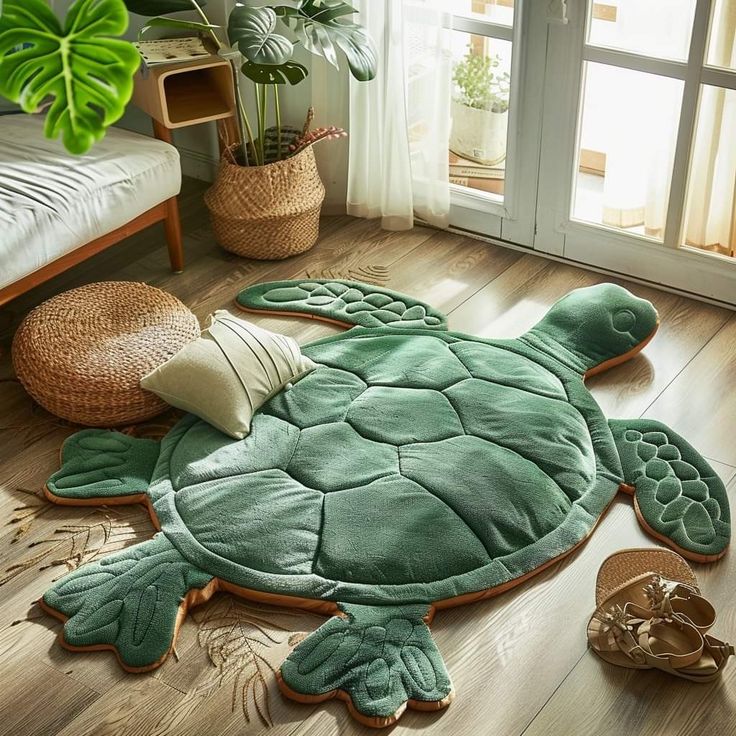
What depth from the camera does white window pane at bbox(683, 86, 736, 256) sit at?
2.91m

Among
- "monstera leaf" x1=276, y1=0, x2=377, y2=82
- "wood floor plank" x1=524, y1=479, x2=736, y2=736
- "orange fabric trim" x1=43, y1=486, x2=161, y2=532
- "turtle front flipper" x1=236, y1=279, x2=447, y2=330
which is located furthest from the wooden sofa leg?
"wood floor plank" x1=524, y1=479, x2=736, y2=736

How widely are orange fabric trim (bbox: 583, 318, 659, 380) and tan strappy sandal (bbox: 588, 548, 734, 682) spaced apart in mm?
778

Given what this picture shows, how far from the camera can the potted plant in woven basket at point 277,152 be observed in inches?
117

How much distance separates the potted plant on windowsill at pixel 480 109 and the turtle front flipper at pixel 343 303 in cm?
61

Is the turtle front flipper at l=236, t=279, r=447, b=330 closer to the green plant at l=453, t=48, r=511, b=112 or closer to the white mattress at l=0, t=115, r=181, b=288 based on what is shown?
the white mattress at l=0, t=115, r=181, b=288

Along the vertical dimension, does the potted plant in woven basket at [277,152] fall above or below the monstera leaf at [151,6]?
below

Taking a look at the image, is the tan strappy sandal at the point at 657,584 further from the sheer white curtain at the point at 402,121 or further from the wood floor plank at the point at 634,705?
the sheer white curtain at the point at 402,121

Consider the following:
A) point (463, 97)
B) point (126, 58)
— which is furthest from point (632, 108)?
point (126, 58)

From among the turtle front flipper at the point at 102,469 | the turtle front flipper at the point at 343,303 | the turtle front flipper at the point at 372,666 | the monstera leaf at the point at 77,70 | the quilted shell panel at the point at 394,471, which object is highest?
the monstera leaf at the point at 77,70

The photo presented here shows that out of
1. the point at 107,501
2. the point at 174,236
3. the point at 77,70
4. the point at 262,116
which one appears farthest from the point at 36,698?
the point at 262,116

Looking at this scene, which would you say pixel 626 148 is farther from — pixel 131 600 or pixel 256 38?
pixel 131 600

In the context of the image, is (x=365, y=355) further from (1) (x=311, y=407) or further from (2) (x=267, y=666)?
(2) (x=267, y=666)

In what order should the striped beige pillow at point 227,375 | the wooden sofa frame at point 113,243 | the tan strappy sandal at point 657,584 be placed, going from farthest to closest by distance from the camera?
the wooden sofa frame at point 113,243
the striped beige pillow at point 227,375
the tan strappy sandal at point 657,584

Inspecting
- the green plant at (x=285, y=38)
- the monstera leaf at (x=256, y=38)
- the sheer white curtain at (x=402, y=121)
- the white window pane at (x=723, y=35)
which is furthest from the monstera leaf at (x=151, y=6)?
the white window pane at (x=723, y=35)
